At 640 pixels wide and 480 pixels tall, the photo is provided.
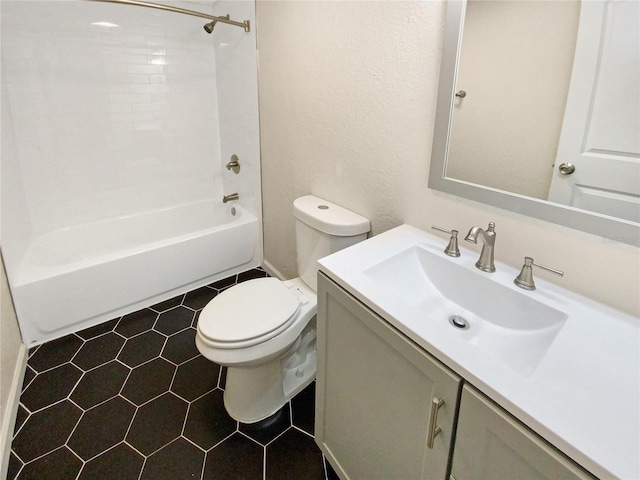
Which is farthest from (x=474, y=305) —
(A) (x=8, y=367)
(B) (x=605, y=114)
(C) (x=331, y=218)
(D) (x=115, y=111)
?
(D) (x=115, y=111)

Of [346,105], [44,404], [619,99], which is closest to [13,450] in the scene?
[44,404]

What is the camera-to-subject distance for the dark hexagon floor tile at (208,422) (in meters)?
1.48

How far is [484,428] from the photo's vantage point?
2.26ft

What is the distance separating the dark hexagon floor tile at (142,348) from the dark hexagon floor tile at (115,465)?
494mm

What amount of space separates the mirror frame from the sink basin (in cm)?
22

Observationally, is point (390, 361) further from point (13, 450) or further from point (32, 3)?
point (32, 3)

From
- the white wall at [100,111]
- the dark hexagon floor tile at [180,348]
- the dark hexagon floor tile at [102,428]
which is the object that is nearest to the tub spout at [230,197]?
the white wall at [100,111]

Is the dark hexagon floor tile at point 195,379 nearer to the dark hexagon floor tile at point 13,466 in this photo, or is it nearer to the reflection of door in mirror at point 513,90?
the dark hexagon floor tile at point 13,466

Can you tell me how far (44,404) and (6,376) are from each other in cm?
20

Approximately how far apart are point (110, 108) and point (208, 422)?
2218mm

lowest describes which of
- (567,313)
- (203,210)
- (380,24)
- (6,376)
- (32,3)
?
(6,376)

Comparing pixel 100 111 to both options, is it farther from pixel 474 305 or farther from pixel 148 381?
pixel 474 305

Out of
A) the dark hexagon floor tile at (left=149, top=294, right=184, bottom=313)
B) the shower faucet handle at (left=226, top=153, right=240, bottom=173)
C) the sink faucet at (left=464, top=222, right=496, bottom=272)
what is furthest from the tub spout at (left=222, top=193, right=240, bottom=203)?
the sink faucet at (left=464, top=222, right=496, bottom=272)

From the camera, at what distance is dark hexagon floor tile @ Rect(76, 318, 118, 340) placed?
2.04 metres
